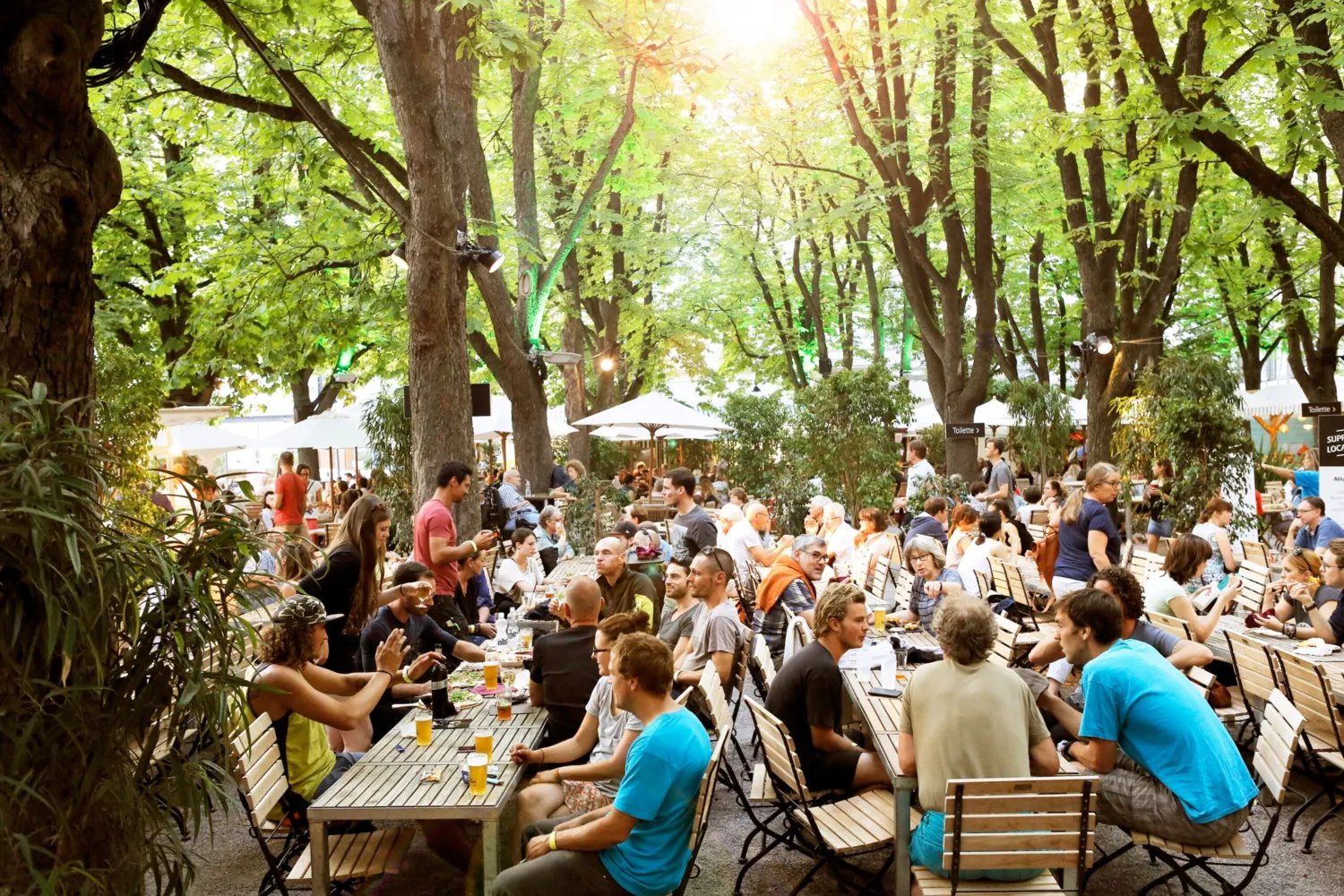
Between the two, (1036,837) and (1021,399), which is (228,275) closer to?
(1036,837)

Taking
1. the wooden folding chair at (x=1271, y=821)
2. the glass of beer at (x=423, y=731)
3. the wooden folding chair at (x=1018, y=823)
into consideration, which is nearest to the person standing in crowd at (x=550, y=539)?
the glass of beer at (x=423, y=731)

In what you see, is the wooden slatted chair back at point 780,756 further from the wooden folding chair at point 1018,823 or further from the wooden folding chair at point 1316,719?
the wooden folding chair at point 1316,719

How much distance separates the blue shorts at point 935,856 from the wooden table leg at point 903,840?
0.03 metres

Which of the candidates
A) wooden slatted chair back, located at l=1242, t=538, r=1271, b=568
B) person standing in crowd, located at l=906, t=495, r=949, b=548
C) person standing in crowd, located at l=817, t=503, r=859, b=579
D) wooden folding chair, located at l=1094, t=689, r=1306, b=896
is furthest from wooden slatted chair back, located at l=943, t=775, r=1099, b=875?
wooden slatted chair back, located at l=1242, t=538, r=1271, b=568

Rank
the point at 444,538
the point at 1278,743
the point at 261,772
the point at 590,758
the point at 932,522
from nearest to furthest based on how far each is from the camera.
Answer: the point at 261,772, the point at 1278,743, the point at 590,758, the point at 444,538, the point at 932,522

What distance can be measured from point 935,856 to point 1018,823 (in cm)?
46

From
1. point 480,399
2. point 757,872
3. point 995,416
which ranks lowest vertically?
point 757,872

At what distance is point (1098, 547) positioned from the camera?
938 cm

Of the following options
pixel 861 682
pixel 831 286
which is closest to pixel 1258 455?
pixel 861 682

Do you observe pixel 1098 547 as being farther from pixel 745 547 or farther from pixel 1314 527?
pixel 745 547

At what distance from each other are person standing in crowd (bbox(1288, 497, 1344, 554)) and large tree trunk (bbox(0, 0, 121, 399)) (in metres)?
10.2

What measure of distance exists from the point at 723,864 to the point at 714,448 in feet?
75.8

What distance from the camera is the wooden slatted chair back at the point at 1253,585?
Result: 369 inches

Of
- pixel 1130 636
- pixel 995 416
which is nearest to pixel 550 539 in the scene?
pixel 1130 636
